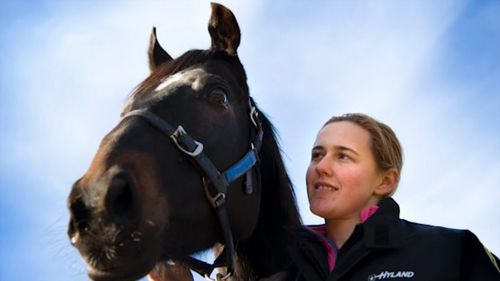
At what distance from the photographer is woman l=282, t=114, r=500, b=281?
341cm

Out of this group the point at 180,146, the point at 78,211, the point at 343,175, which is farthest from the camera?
the point at 343,175

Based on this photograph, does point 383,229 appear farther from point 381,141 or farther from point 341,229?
point 381,141

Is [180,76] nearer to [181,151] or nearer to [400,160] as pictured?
[181,151]

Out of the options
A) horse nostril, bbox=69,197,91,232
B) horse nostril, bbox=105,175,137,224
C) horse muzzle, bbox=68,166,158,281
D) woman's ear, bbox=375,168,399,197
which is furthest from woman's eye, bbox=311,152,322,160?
horse nostril, bbox=69,197,91,232

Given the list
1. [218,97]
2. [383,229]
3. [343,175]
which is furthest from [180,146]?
[383,229]

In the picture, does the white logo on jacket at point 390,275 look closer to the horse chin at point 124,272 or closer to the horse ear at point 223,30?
the horse chin at point 124,272

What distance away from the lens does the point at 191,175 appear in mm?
3795

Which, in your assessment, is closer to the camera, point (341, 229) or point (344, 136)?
point (341, 229)

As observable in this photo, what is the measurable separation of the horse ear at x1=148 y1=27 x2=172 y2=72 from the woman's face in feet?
5.70

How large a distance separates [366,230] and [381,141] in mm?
850

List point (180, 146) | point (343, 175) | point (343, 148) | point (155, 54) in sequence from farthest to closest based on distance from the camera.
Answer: point (155, 54)
point (343, 148)
point (343, 175)
point (180, 146)

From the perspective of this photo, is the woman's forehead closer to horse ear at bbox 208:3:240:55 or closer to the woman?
the woman

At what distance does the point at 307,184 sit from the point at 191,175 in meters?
0.94

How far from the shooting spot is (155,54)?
515 centimetres
